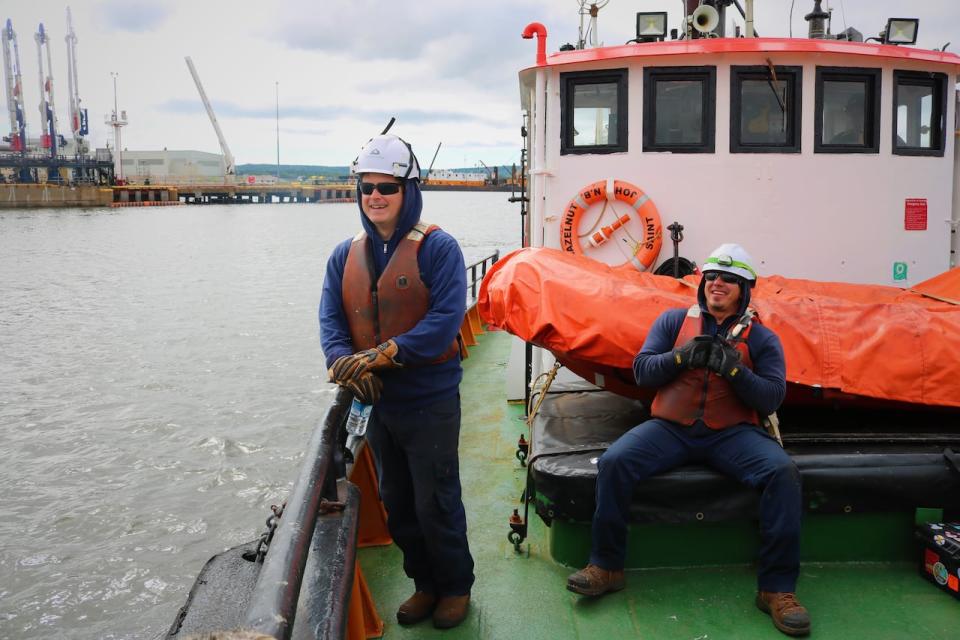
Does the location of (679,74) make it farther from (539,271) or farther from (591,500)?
(591,500)

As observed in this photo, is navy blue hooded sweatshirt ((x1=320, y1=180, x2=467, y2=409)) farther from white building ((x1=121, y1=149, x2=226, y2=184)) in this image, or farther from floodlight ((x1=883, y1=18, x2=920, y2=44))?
white building ((x1=121, y1=149, x2=226, y2=184))

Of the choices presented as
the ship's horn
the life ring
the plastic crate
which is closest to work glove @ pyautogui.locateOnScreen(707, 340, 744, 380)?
the plastic crate

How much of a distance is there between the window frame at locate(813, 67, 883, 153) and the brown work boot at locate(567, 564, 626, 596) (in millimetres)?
4016

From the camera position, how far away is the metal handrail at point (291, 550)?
1873mm

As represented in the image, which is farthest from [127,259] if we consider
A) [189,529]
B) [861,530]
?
[861,530]

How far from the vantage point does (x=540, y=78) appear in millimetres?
6328

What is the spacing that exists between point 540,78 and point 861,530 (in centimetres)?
407

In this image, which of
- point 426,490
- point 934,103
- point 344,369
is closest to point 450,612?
point 426,490

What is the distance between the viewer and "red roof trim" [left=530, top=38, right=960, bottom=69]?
594 cm

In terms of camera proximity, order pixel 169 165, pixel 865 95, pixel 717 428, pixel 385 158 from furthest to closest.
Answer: pixel 169 165 → pixel 865 95 → pixel 717 428 → pixel 385 158

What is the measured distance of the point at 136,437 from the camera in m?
12.8

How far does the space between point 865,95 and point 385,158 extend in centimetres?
470

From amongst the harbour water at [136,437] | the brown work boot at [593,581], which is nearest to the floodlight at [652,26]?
the brown work boot at [593,581]

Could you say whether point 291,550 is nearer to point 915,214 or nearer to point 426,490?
point 426,490
